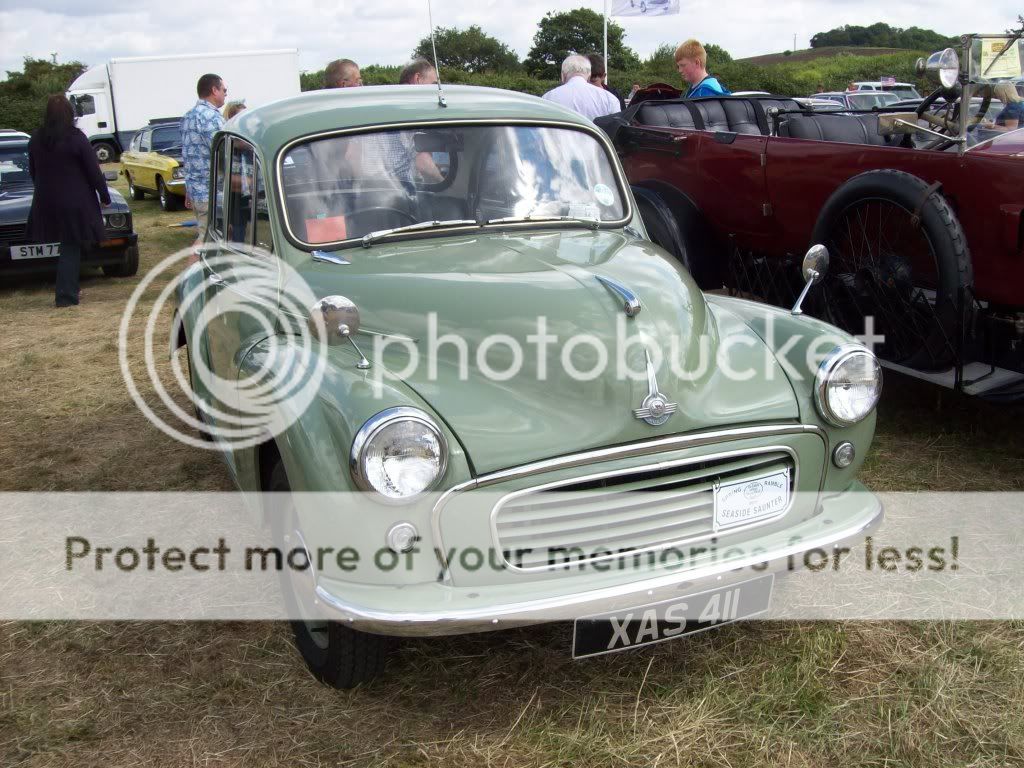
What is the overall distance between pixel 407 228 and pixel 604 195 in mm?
860

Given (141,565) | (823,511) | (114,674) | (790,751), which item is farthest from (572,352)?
(141,565)

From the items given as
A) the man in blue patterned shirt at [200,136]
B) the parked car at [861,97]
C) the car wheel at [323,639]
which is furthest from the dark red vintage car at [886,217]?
the parked car at [861,97]

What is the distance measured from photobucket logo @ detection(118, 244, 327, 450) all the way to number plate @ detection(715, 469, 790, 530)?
3.80ft

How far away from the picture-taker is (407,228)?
3.39 metres

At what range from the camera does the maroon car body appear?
13.4ft

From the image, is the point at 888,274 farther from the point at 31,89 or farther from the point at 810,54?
the point at 810,54

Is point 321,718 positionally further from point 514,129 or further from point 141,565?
point 514,129

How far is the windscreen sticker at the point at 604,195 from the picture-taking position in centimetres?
377

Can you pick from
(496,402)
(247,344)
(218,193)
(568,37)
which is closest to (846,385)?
(496,402)

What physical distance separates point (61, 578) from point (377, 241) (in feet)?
5.77

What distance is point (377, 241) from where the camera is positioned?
336cm

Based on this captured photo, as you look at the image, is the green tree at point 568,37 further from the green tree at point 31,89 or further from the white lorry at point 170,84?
the white lorry at point 170,84

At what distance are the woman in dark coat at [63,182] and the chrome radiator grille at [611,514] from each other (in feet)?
23.8

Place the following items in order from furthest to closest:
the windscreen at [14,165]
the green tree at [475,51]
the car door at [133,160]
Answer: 1. the green tree at [475,51]
2. the car door at [133,160]
3. the windscreen at [14,165]
